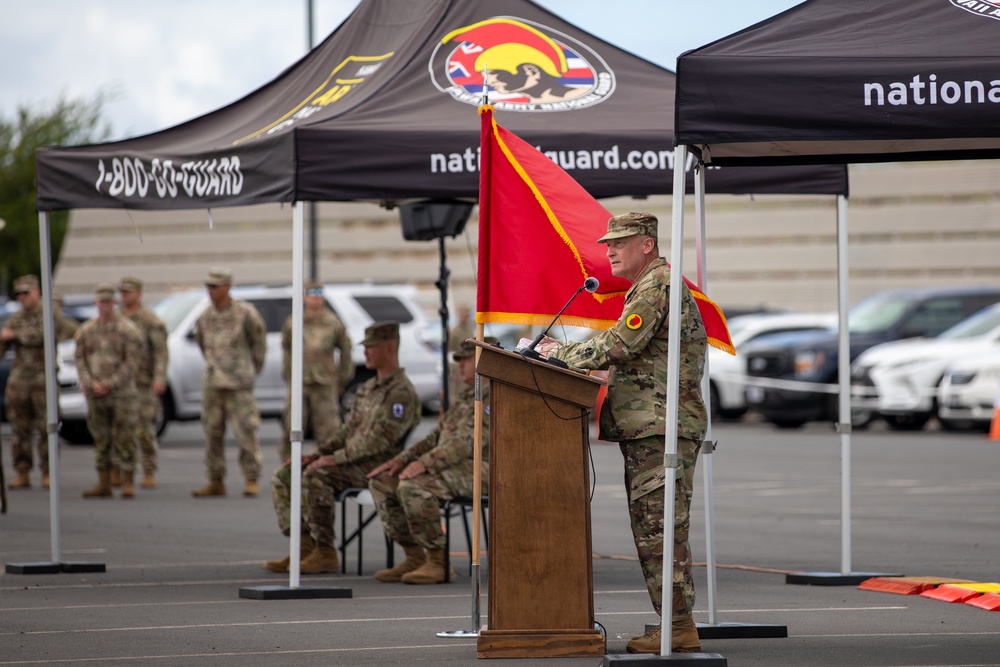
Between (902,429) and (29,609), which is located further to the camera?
(902,429)

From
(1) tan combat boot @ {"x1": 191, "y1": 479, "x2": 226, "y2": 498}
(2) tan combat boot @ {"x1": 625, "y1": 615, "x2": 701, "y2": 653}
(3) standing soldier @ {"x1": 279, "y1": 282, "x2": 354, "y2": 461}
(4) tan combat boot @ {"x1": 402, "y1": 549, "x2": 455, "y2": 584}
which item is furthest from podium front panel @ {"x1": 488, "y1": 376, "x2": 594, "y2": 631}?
(1) tan combat boot @ {"x1": 191, "y1": 479, "x2": 226, "y2": 498}

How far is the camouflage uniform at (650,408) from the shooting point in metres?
7.05

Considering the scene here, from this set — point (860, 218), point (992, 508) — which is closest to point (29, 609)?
point (992, 508)

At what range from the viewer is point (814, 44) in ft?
22.6

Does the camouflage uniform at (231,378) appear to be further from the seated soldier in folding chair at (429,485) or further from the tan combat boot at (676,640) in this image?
the tan combat boot at (676,640)

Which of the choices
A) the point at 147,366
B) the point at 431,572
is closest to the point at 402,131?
the point at 431,572

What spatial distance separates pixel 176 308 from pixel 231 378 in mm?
7350

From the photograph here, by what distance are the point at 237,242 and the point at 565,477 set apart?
38.6 metres

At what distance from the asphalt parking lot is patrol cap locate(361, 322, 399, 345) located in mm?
1548

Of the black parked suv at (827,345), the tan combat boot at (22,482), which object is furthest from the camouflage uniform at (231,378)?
the black parked suv at (827,345)

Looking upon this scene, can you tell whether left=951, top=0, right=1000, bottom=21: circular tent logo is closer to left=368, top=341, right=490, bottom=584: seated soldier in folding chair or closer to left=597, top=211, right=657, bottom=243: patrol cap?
left=597, top=211, right=657, bottom=243: patrol cap

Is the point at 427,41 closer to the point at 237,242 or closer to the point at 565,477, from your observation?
the point at 565,477

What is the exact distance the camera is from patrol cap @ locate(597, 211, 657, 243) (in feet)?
23.5

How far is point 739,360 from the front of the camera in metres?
25.5
